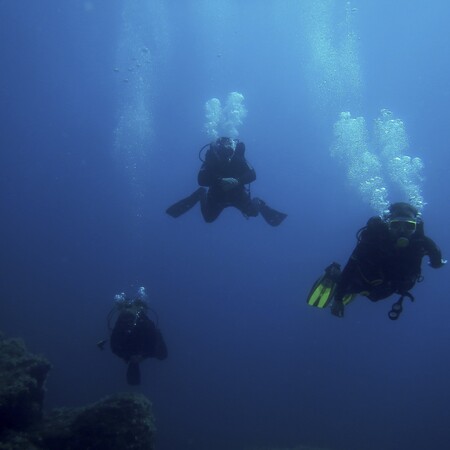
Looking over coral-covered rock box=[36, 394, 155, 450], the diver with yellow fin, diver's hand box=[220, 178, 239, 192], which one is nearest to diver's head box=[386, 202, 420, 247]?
the diver with yellow fin

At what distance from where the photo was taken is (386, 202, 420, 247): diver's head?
5344 millimetres

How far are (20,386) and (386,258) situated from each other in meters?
6.85

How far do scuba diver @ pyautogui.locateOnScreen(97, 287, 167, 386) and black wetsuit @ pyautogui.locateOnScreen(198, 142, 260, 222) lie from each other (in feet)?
7.98

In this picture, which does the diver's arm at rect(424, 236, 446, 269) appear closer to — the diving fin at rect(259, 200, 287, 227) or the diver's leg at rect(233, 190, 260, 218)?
the diver's leg at rect(233, 190, 260, 218)

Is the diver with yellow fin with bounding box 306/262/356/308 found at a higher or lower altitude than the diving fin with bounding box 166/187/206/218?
lower

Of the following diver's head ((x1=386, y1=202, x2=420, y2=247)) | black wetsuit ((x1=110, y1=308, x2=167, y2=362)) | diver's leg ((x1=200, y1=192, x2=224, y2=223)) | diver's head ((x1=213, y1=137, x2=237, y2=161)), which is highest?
diver's head ((x1=213, y1=137, x2=237, y2=161))

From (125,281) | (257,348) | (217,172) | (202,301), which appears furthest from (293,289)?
(217,172)

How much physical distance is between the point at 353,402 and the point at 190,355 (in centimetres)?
1736

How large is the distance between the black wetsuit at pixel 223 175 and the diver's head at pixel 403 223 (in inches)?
129

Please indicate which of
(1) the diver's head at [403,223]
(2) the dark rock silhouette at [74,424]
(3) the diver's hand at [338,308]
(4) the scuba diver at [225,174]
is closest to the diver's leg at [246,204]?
(4) the scuba diver at [225,174]

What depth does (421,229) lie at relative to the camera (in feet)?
18.0

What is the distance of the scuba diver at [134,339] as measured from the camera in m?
8.47

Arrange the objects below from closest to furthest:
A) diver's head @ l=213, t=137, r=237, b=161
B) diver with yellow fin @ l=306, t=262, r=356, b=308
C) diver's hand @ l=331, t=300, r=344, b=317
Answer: diver's hand @ l=331, t=300, r=344, b=317 → diver with yellow fin @ l=306, t=262, r=356, b=308 → diver's head @ l=213, t=137, r=237, b=161

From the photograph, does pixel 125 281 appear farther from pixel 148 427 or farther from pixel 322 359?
pixel 148 427
